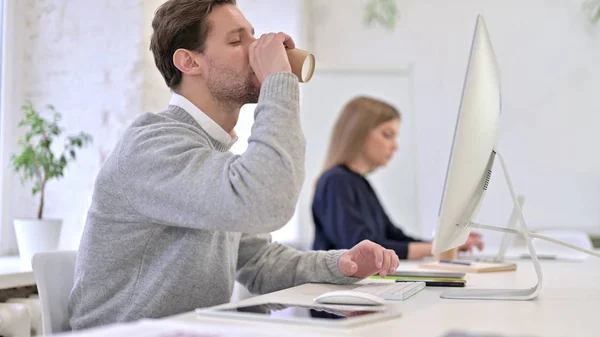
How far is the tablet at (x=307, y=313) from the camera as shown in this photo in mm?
944

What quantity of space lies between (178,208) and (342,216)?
1.64 m

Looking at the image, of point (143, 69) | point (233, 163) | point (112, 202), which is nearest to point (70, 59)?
point (143, 69)

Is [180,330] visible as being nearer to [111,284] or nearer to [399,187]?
[111,284]

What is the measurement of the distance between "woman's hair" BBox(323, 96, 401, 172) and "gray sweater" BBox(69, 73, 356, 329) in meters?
1.63

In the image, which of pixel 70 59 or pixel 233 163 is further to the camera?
pixel 70 59

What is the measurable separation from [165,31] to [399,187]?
290cm

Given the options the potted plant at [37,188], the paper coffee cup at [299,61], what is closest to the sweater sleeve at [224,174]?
the paper coffee cup at [299,61]

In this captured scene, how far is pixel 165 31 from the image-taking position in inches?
62.0

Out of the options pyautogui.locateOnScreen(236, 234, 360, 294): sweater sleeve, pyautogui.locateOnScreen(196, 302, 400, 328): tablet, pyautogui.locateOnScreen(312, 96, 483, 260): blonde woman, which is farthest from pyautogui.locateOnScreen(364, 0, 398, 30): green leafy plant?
pyautogui.locateOnScreen(196, 302, 400, 328): tablet

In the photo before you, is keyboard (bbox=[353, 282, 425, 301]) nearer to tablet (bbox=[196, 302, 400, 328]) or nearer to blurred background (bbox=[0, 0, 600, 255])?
tablet (bbox=[196, 302, 400, 328])

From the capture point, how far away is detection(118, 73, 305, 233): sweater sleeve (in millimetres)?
1184

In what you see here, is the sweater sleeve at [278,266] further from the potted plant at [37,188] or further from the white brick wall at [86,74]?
the white brick wall at [86,74]

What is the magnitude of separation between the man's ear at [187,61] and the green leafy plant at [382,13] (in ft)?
10.2

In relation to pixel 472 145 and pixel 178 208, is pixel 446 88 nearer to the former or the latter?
pixel 472 145
